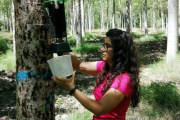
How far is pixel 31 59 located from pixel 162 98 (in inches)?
135

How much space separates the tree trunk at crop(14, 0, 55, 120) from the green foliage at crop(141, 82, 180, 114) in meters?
2.96

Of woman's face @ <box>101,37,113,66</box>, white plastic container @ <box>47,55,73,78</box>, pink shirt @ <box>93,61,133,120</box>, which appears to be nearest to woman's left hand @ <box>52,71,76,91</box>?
white plastic container @ <box>47,55,73,78</box>

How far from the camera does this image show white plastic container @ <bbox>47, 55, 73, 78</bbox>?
55.6 inches

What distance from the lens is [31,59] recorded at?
61.3 inches

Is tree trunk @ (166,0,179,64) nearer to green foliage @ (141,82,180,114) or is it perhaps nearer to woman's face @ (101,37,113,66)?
green foliage @ (141,82,180,114)

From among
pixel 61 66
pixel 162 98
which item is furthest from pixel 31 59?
pixel 162 98

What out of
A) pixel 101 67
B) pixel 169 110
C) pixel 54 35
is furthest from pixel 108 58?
pixel 169 110

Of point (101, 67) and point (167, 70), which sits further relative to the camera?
point (167, 70)

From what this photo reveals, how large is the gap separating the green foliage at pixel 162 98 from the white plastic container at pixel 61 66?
3.02m

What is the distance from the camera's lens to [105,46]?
6.02 feet

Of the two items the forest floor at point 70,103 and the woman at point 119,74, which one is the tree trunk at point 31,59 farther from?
the forest floor at point 70,103

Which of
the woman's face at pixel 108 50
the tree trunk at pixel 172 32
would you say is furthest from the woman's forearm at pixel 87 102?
the tree trunk at pixel 172 32

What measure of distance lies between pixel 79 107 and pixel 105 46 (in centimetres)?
274

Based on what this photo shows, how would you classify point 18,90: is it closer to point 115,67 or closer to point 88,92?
point 115,67
